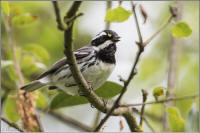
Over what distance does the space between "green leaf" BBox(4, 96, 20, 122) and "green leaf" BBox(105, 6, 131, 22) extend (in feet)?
5.63

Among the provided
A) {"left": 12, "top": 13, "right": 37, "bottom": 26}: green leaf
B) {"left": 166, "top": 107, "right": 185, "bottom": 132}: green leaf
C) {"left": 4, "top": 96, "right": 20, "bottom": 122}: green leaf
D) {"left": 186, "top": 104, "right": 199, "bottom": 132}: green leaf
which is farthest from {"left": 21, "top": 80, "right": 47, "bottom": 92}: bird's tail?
{"left": 186, "top": 104, "right": 199, "bottom": 132}: green leaf

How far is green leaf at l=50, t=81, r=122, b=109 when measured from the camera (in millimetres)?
2855

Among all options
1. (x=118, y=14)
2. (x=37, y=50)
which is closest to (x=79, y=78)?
(x=118, y=14)

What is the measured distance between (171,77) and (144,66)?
86cm

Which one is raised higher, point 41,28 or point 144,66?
point 41,28

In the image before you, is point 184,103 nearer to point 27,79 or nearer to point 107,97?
point 107,97

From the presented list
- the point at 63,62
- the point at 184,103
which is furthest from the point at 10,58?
the point at 184,103

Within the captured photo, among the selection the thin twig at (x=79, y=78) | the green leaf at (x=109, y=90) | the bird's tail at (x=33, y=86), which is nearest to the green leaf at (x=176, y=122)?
the thin twig at (x=79, y=78)

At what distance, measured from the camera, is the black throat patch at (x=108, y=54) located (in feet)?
11.5

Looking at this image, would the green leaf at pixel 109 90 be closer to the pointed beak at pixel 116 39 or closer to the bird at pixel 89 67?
the bird at pixel 89 67

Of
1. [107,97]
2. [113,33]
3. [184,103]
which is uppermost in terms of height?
[113,33]

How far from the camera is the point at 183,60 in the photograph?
524cm

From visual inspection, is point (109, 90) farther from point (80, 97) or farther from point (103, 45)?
point (103, 45)

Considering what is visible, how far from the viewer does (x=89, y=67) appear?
3365 mm
